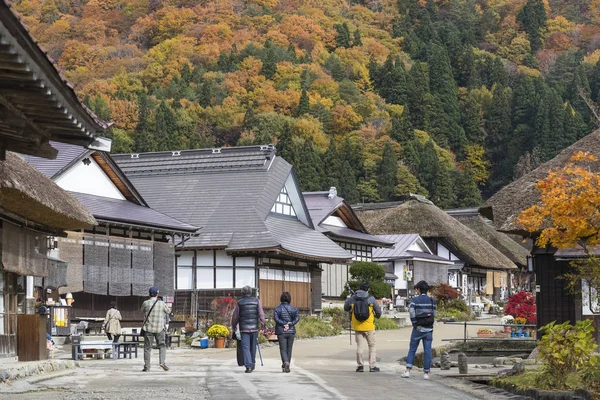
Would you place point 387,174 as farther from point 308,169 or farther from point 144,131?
point 144,131

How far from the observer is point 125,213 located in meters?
33.2

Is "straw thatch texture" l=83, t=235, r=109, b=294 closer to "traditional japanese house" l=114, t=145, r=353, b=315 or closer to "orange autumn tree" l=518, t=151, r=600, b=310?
"traditional japanese house" l=114, t=145, r=353, b=315

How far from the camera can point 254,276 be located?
38.4 meters

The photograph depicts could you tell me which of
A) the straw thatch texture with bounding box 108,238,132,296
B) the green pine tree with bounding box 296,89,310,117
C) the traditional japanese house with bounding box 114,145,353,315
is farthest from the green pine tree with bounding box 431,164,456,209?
the straw thatch texture with bounding box 108,238,132,296

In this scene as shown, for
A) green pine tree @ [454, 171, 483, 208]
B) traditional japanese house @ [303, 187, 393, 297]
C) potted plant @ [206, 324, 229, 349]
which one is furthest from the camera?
green pine tree @ [454, 171, 483, 208]

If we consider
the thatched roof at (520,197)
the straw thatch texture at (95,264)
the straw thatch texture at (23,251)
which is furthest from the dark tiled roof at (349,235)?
the straw thatch texture at (23,251)

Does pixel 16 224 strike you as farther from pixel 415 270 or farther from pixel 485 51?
pixel 485 51

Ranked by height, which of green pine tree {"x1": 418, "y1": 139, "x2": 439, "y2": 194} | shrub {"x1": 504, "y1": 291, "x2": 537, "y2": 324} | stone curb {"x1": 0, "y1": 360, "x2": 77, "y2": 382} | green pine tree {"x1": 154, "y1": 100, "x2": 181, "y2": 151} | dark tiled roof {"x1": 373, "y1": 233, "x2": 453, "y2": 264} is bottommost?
stone curb {"x1": 0, "y1": 360, "x2": 77, "y2": 382}

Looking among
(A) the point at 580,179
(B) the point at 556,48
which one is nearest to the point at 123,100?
(B) the point at 556,48

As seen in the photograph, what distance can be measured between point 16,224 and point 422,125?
8989 cm

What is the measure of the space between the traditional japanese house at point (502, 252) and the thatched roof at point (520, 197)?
142ft

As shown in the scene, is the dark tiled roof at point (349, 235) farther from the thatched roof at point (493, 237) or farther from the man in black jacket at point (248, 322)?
the man in black jacket at point (248, 322)

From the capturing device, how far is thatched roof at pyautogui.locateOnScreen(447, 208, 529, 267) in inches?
2776

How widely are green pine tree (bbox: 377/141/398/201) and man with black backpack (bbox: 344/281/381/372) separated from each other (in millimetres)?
67081
